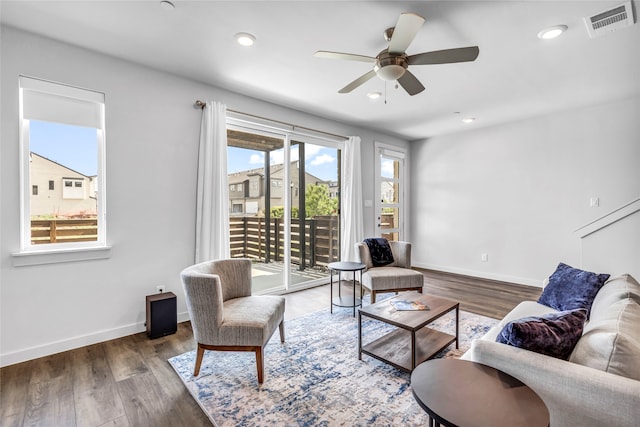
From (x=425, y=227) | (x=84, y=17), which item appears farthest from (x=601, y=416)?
(x=425, y=227)

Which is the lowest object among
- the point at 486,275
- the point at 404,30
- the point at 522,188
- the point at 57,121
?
the point at 486,275

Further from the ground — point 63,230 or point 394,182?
point 394,182

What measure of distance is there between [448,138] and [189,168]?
15.3ft

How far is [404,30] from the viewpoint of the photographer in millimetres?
1864

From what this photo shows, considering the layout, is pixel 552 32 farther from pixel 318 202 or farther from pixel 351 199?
pixel 318 202

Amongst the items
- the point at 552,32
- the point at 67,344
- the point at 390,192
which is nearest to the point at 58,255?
the point at 67,344

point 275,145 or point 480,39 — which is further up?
point 480,39

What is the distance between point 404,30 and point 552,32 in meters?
1.42

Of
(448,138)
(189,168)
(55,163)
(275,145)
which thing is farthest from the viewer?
(448,138)

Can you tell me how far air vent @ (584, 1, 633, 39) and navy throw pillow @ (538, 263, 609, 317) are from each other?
189 cm

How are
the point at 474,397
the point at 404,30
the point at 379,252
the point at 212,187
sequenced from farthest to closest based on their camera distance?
the point at 379,252 < the point at 212,187 < the point at 404,30 < the point at 474,397

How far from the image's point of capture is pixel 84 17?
220 centimetres

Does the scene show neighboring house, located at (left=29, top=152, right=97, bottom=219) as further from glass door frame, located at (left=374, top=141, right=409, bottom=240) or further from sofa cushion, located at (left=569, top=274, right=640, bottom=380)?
glass door frame, located at (left=374, top=141, right=409, bottom=240)

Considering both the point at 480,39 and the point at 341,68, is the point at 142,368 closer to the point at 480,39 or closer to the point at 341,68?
the point at 341,68
